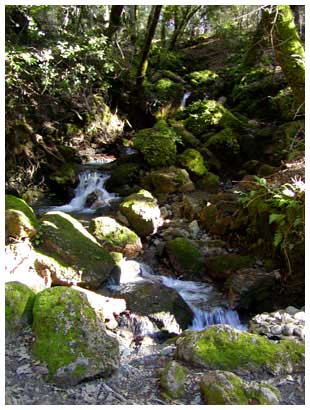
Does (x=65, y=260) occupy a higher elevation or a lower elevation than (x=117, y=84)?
lower

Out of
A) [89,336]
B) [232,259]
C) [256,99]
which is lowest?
[89,336]

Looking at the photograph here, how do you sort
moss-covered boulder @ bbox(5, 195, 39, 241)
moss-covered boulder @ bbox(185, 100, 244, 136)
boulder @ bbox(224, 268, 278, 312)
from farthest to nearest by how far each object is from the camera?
moss-covered boulder @ bbox(185, 100, 244, 136)
boulder @ bbox(224, 268, 278, 312)
moss-covered boulder @ bbox(5, 195, 39, 241)

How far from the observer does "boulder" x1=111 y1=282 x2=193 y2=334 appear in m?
5.46

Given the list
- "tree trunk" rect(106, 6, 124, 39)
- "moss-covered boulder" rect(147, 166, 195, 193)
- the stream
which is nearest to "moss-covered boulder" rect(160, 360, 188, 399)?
the stream

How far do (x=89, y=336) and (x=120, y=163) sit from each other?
814 centimetres

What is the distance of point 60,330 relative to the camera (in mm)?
3398

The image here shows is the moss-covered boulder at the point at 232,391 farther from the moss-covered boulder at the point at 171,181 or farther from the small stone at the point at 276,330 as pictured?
the moss-covered boulder at the point at 171,181

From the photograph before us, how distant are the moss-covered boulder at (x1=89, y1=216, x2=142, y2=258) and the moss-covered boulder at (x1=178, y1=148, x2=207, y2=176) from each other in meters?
3.55

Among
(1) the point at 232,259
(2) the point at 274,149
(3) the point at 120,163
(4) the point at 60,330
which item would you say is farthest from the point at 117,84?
(4) the point at 60,330

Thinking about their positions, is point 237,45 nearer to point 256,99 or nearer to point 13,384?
point 256,99

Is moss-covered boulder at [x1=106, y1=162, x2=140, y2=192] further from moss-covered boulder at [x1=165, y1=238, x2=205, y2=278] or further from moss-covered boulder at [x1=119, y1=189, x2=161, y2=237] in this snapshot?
moss-covered boulder at [x1=165, y1=238, x2=205, y2=278]

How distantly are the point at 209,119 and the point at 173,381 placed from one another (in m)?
10.0

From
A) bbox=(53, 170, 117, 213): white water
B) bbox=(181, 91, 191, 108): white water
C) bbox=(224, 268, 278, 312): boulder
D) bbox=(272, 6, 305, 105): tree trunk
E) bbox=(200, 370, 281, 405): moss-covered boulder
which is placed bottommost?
bbox=(200, 370, 281, 405): moss-covered boulder

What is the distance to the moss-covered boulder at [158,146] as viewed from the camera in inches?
419
